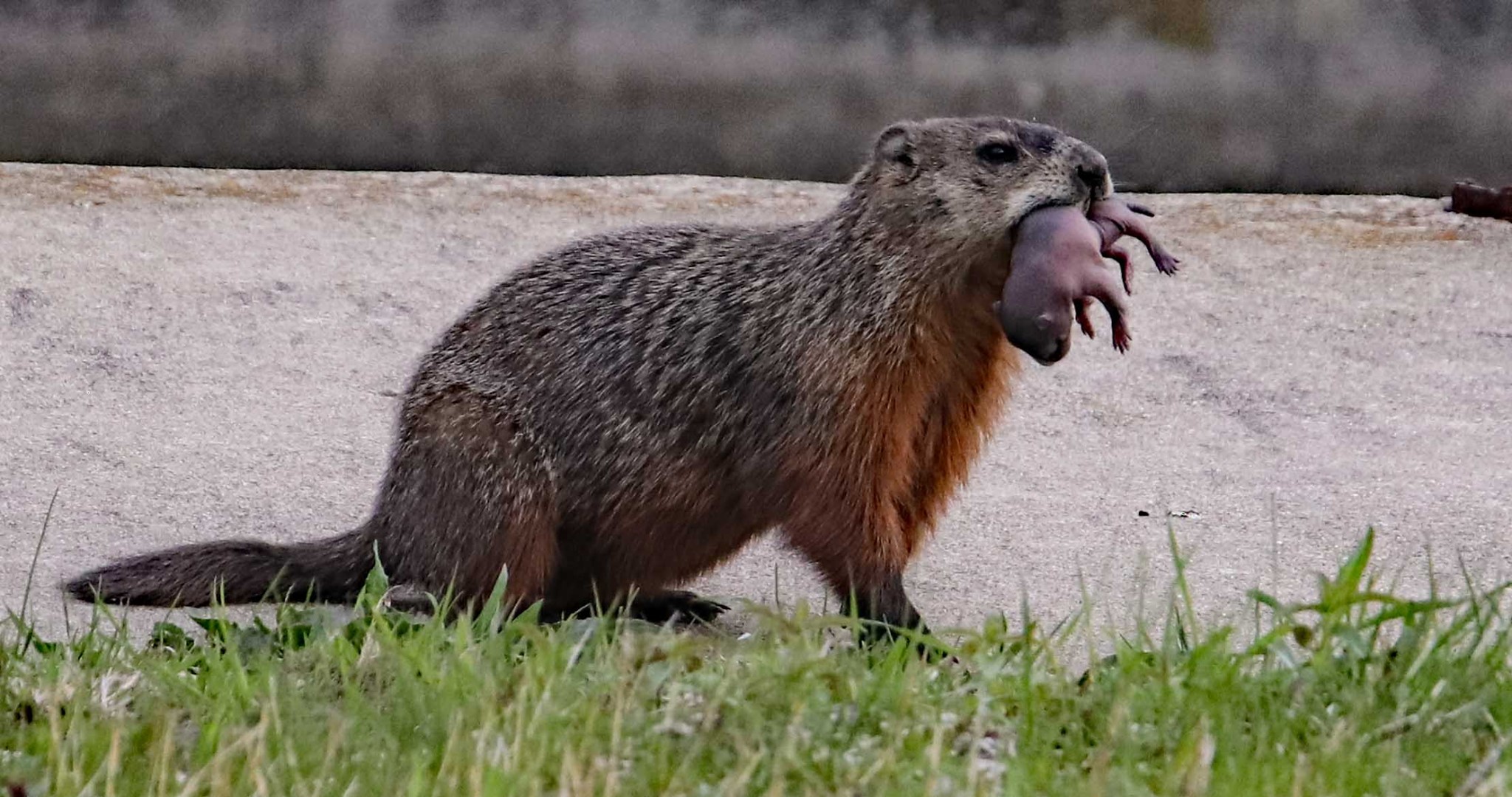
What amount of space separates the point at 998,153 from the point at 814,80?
3939 millimetres

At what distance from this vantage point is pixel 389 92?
8.16 m

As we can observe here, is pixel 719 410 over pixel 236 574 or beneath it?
over

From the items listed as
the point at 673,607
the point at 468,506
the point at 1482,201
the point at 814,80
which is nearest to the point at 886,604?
the point at 673,607

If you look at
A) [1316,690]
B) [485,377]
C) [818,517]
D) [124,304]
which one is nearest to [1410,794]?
[1316,690]

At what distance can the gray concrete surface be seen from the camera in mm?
5176

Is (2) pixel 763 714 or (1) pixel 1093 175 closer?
(2) pixel 763 714

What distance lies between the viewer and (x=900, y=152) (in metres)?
4.50

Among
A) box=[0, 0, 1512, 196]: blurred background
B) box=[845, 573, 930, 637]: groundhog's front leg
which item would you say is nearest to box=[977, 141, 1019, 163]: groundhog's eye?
box=[845, 573, 930, 637]: groundhog's front leg

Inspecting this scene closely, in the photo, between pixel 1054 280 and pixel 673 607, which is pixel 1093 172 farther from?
pixel 673 607

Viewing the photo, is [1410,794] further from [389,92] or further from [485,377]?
[389,92]

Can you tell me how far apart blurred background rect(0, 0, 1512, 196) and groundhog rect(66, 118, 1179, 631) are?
355cm

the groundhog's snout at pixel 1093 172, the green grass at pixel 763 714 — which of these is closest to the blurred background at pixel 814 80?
the groundhog's snout at pixel 1093 172

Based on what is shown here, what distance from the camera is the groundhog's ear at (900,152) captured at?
4.47m

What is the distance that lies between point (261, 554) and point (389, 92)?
3.90 m
